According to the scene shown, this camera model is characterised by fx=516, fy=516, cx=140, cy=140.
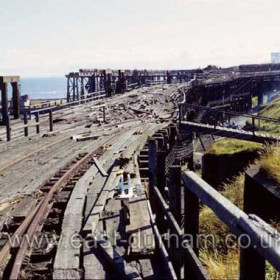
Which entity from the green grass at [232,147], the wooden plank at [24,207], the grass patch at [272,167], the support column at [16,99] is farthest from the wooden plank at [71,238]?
the support column at [16,99]

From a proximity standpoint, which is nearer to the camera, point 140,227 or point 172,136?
point 140,227

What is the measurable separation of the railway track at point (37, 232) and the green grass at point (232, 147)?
1080 cm

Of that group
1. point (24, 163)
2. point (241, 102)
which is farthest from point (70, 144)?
point (241, 102)

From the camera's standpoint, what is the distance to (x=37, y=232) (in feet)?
22.6

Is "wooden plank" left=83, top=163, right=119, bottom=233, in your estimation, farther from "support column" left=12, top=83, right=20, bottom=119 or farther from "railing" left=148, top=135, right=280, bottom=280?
"support column" left=12, top=83, right=20, bottom=119

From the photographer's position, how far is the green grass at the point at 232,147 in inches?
795

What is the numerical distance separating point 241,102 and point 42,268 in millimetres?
52214

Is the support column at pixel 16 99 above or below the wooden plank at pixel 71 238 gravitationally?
above

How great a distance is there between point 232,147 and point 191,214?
16824 millimetres

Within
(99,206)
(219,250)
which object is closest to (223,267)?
(219,250)

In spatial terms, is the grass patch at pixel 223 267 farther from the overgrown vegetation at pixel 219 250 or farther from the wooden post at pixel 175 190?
the wooden post at pixel 175 190

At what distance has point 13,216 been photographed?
7.83 meters

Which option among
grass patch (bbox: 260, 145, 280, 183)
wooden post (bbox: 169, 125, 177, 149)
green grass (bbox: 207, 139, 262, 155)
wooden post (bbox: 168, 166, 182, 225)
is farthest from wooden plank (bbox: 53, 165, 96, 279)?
green grass (bbox: 207, 139, 262, 155)

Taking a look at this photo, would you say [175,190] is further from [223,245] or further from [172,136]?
[172,136]
